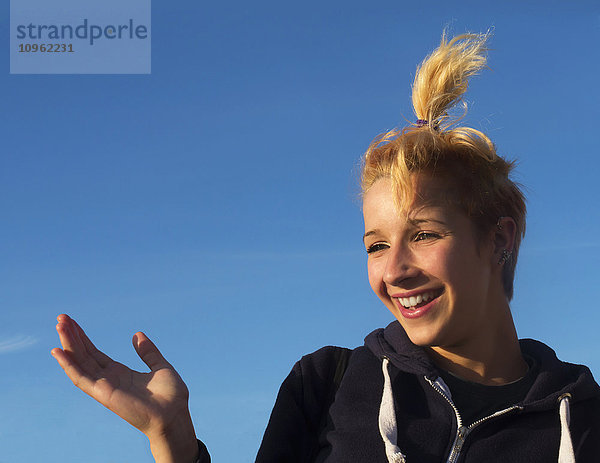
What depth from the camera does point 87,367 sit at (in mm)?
4219

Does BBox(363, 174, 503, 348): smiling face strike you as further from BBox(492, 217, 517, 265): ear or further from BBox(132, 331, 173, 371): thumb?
BBox(132, 331, 173, 371): thumb

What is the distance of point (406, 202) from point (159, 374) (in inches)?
Result: 67.8

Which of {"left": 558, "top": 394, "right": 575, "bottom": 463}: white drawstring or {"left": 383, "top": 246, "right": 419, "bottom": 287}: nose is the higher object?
{"left": 383, "top": 246, "right": 419, "bottom": 287}: nose

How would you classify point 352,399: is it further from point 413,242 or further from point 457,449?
point 413,242

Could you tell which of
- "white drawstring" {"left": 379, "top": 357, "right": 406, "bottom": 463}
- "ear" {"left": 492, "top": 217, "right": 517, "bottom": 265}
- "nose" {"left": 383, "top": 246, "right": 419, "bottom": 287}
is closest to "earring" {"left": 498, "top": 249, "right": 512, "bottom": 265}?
"ear" {"left": 492, "top": 217, "right": 517, "bottom": 265}

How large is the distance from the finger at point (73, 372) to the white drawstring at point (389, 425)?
1681mm

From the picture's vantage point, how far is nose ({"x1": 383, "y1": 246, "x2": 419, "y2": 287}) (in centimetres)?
430

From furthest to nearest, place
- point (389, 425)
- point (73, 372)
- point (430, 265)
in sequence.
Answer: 1. point (389, 425)
2. point (430, 265)
3. point (73, 372)

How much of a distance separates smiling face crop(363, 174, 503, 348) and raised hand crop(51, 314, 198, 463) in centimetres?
136

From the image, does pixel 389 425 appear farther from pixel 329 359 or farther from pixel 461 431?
pixel 329 359

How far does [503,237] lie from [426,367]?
0.93 meters

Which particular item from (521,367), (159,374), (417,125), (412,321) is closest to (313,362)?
(412,321)

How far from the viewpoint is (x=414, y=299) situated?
4.34 meters

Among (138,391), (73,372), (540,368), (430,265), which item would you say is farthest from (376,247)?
(73,372)
